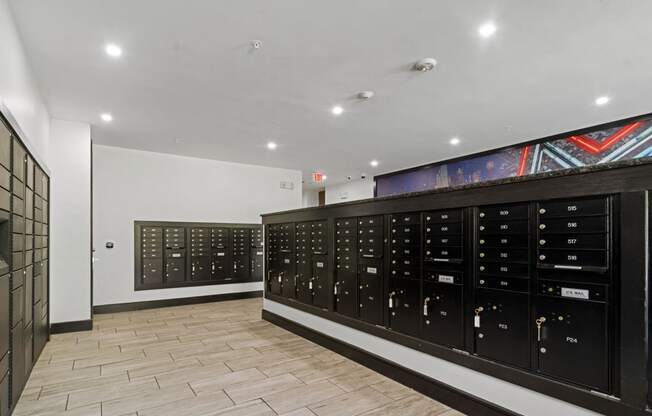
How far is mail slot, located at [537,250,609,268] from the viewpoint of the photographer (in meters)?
1.67

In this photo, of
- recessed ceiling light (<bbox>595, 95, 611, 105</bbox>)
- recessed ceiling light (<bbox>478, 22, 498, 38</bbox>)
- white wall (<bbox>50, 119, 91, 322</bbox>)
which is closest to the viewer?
recessed ceiling light (<bbox>478, 22, 498, 38</bbox>)

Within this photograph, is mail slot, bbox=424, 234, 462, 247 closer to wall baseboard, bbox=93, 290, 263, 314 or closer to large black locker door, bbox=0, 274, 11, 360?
large black locker door, bbox=0, 274, 11, 360

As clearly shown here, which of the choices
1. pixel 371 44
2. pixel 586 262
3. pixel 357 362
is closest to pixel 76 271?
pixel 357 362

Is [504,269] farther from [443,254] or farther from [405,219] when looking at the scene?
[405,219]

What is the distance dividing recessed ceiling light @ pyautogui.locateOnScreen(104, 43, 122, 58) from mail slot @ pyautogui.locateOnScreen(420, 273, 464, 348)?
3051 mm

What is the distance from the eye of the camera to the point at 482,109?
4.41 metres

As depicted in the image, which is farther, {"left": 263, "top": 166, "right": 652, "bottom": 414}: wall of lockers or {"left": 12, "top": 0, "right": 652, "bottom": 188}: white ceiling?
{"left": 12, "top": 0, "right": 652, "bottom": 188}: white ceiling

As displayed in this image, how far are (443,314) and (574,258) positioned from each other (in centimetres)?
94

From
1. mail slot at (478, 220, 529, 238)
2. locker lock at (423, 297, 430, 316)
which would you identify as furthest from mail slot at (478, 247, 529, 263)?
locker lock at (423, 297, 430, 316)

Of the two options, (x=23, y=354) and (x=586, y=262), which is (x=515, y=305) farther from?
(x=23, y=354)

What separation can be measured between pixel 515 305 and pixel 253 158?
5.63 m

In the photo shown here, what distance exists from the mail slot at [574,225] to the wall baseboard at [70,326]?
203 inches

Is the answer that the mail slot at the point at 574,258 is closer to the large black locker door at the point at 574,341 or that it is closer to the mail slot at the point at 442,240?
the large black locker door at the point at 574,341

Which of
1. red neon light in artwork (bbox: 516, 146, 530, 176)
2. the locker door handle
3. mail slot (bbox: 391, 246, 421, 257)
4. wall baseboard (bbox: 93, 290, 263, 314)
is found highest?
red neon light in artwork (bbox: 516, 146, 530, 176)
